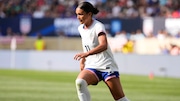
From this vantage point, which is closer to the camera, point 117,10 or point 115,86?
point 115,86

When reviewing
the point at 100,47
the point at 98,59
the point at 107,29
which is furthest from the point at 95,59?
the point at 107,29

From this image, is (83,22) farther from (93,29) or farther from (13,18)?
(13,18)

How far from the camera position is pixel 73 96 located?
55.6ft

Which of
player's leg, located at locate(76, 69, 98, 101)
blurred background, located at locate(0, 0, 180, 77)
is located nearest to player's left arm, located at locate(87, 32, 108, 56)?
player's leg, located at locate(76, 69, 98, 101)

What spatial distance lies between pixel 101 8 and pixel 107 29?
173cm

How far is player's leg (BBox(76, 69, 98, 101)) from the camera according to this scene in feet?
34.0

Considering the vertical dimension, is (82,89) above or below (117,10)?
below

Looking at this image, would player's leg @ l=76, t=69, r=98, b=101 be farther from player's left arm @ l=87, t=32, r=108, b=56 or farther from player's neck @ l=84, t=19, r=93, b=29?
player's neck @ l=84, t=19, r=93, b=29

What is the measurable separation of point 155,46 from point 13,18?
10.2 meters

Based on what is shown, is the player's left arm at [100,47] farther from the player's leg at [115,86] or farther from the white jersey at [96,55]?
the player's leg at [115,86]

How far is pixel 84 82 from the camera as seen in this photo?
34.0 feet

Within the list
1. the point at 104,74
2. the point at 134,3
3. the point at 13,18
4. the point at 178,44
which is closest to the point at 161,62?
the point at 178,44

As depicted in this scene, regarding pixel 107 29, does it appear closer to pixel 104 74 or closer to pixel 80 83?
pixel 104 74

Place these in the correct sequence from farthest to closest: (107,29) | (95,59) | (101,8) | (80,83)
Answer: (101,8)
(107,29)
(95,59)
(80,83)
